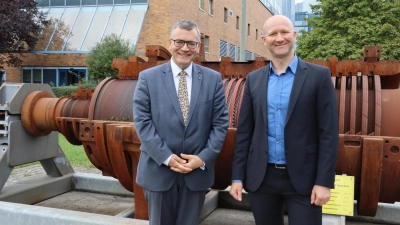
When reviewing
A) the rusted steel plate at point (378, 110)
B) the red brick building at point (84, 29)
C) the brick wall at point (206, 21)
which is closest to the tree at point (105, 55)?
the red brick building at point (84, 29)

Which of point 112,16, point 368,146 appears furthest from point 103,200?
point 112,16

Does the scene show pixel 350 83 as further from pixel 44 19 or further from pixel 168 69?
pixel 44 19

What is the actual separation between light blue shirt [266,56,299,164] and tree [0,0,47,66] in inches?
702

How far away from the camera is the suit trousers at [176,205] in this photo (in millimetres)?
2568

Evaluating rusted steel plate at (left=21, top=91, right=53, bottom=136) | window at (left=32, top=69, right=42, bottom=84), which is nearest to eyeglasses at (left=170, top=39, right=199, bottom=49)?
rusted steel plate at (left=21, top=91, right=53, bottom=136)

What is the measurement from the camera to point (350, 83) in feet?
11.1

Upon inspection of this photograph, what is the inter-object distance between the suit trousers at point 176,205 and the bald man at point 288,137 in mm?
267

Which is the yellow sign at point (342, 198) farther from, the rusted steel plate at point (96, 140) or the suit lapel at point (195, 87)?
the rusted steel plate at point (96, 140)

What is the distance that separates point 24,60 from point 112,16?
5267 millimetres

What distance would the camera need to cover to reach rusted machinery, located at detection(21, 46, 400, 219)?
2.90 meters

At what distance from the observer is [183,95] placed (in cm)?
259

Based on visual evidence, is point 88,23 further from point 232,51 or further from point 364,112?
point 364,112

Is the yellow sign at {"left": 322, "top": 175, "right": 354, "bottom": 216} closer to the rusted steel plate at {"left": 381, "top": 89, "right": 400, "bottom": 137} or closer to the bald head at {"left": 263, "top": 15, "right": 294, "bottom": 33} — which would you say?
the rusted steel plate at {"left": 381, "top": 89, "right": 400, "bottom": 137}

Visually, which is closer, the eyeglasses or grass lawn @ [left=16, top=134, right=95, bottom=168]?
the eyeglasses
